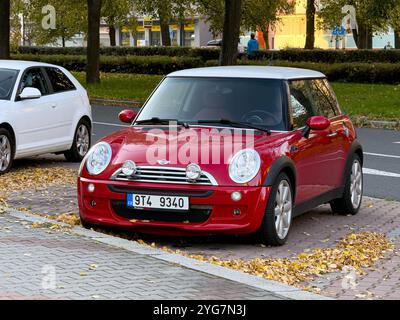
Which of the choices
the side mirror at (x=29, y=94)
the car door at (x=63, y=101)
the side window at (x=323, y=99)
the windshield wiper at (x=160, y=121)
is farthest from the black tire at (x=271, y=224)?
the car door at (x=63, y=101)

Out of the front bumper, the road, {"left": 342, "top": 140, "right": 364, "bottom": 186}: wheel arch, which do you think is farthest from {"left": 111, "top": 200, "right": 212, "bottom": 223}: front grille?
the road

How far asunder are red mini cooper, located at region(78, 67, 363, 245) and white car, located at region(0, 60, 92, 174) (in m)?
3.56

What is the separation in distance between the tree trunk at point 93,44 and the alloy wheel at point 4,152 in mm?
21032

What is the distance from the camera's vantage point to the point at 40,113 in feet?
44.7

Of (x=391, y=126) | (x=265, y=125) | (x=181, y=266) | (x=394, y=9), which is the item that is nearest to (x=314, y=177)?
(x=265, y=125)

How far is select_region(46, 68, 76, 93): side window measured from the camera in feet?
47.0

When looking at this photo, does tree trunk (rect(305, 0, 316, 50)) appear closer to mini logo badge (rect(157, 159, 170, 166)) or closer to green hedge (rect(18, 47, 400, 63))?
green hedge (rect(18, 47, 400, 63))

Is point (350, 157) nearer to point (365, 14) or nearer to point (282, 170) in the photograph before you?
point (282, 170)

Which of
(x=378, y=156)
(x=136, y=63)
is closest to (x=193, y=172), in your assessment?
(x=378, y=156)

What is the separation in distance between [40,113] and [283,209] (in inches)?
230

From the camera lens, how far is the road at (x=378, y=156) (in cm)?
1264

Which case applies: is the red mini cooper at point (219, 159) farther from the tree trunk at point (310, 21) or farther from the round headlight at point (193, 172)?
the tree trunk at point (310, 21)
